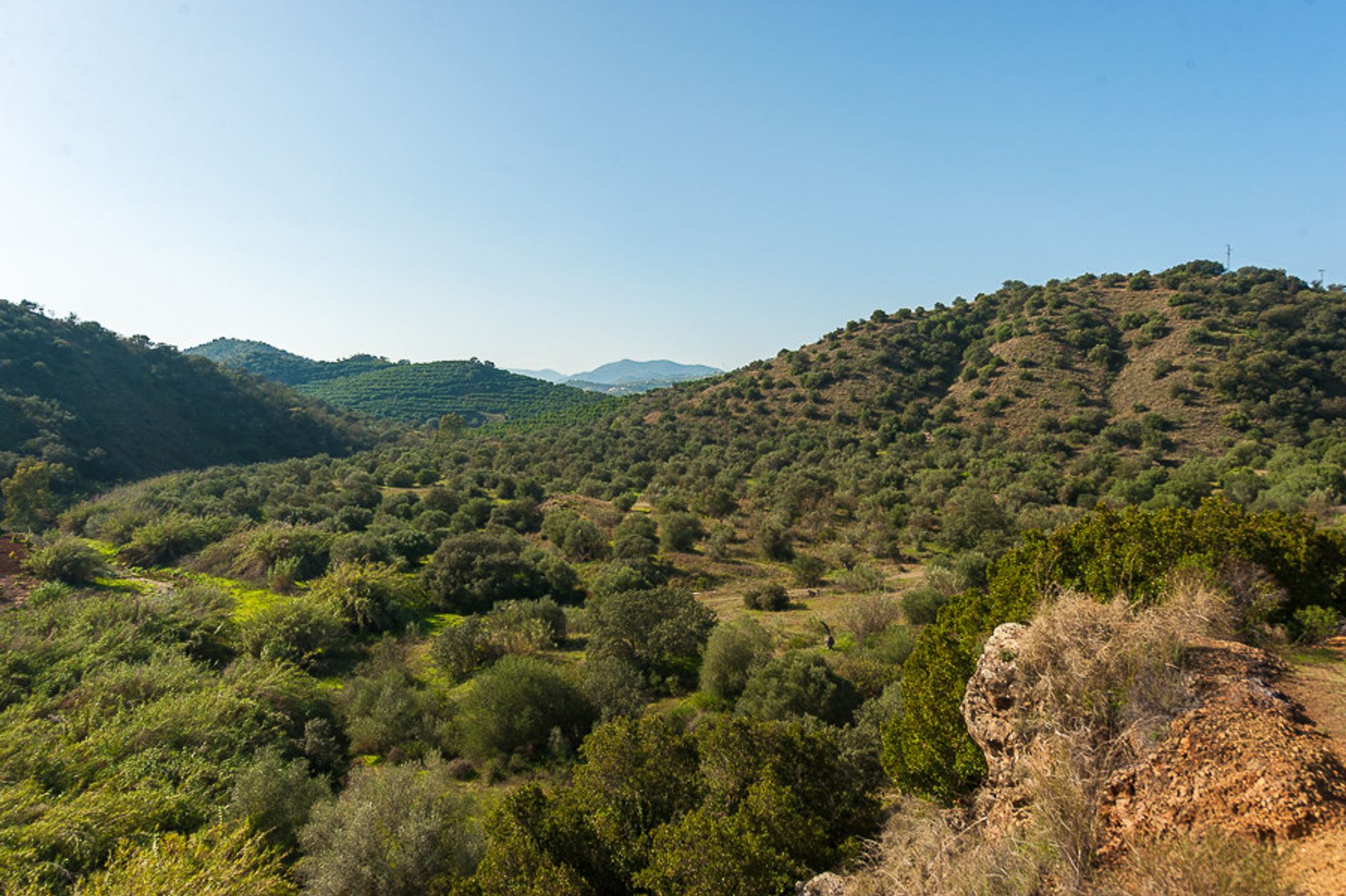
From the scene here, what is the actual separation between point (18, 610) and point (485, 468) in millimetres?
28910

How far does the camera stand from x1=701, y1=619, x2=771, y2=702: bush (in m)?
12.0

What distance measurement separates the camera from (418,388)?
102312mm

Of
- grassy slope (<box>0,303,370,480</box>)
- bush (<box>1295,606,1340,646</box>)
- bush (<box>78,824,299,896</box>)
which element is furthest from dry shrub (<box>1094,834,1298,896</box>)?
grassy slope (<box>0,303,370,480</box>)

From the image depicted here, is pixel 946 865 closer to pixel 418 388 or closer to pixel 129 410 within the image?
pixel 129 410

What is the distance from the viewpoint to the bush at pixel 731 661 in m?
12.0

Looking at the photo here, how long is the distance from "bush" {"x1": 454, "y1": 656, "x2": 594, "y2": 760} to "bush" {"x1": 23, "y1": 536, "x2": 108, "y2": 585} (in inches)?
590

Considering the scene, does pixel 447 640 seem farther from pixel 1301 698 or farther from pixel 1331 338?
pixel 1331 338

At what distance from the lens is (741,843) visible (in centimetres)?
529

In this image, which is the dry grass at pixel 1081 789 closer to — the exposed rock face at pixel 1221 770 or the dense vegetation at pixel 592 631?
the exposed rock face at pixel 1221 770

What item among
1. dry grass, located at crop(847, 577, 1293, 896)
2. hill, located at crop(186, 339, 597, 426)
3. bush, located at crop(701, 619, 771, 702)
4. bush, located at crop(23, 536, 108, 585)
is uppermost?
hill, located at crop(186, 339, 597, 426)

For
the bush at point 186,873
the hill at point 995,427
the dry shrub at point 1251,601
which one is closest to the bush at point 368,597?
the bush at point 186,873

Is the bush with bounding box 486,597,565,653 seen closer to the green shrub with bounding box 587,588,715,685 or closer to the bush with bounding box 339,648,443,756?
the green shrub with bounding box 587,588,715,685

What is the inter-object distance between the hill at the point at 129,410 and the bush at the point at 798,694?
145 ft

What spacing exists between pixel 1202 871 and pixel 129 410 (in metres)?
69.1
